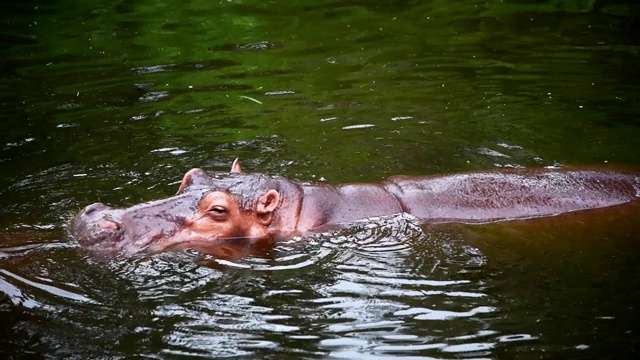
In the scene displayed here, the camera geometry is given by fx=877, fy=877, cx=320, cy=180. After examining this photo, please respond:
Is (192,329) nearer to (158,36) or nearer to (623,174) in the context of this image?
(623,174)

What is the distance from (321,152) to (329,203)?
185 centimetres

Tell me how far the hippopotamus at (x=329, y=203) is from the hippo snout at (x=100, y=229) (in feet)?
0.05

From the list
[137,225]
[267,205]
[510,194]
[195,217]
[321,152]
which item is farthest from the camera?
[321,152]

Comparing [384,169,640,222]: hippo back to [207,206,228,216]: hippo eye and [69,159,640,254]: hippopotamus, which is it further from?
[207,206,228,216]: hippo eye

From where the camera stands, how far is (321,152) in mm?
8242

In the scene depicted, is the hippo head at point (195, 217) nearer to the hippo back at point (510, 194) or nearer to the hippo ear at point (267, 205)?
the hippo ear at point (267, 205)

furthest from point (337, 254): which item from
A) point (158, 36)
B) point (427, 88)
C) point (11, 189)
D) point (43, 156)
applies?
point (158, 36)

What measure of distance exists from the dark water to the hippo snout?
0.12m

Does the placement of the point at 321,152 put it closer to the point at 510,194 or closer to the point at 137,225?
the point at 510,194

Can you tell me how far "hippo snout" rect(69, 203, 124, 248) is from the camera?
576 cm

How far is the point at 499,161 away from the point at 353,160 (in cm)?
132

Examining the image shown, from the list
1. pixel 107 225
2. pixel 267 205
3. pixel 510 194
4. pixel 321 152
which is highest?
pixel 107 225

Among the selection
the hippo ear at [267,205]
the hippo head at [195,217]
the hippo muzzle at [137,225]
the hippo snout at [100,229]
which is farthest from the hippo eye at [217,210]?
the hippo snout at [100,229]

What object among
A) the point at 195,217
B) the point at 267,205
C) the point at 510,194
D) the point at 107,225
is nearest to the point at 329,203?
the point at 267,205
